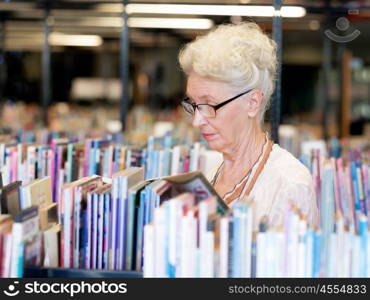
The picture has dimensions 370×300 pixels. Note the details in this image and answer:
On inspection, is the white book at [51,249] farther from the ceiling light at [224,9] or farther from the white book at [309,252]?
the ceiling light at [224,9]

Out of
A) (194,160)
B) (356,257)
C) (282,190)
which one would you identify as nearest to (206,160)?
(194,160)

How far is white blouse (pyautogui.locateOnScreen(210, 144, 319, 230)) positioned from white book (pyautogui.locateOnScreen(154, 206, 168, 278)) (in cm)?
53

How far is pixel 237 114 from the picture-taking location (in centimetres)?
229

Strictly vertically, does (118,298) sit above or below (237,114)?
below

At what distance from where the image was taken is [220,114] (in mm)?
2270

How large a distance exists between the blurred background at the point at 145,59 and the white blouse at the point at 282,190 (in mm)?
850

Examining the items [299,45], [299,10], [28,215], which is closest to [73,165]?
[28,215]

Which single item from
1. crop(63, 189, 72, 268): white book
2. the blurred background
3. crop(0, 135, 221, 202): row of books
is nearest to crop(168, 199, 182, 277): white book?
crop(63, 189, 72, 268): white book

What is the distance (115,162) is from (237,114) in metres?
1.34

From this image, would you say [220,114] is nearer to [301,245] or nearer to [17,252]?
[301,245]

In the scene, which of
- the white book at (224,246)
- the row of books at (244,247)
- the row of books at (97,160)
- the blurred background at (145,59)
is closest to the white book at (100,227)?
the row of books at (244,247)

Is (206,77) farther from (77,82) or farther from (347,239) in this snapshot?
(77,82)

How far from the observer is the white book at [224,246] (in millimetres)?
1604

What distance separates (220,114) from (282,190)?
1.13 ft
